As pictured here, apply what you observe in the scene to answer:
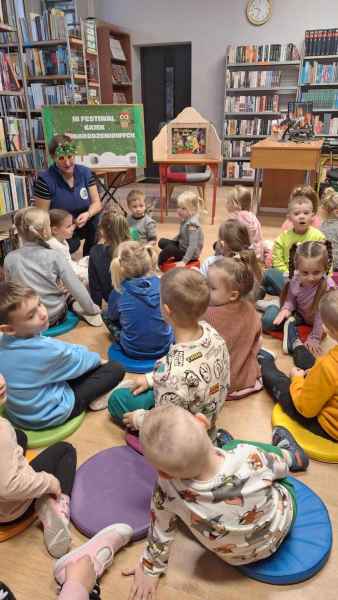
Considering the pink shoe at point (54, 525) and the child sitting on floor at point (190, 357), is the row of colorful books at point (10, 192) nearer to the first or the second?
the child sitting on floor at point (190, 357)

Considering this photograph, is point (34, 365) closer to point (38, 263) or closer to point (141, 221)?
point (38, 263)

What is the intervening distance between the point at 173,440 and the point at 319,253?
5.31 ft

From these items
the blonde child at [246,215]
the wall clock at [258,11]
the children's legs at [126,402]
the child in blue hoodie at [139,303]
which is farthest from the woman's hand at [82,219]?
the wall clock at [258,11]

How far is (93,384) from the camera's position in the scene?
1913 mm

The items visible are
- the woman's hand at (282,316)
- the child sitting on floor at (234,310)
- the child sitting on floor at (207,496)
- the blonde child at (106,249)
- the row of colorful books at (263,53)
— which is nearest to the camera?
the child sitting on floor at (207,496)

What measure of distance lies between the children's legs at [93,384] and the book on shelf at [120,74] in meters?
6.17

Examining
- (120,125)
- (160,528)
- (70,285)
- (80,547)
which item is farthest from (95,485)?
(120,125)

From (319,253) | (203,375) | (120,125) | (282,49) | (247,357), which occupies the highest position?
(282,49)

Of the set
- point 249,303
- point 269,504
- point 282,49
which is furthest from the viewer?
point 282,49

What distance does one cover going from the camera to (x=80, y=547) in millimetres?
1268

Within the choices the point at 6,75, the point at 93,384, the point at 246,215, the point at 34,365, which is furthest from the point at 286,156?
the point at 34,365

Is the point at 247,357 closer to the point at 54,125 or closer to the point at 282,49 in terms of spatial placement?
the point at 54,125

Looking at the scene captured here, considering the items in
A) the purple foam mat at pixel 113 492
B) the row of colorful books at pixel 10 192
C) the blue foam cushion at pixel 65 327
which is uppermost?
the row of colorful books at pixel 10 192

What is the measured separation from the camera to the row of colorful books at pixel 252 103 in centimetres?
675
